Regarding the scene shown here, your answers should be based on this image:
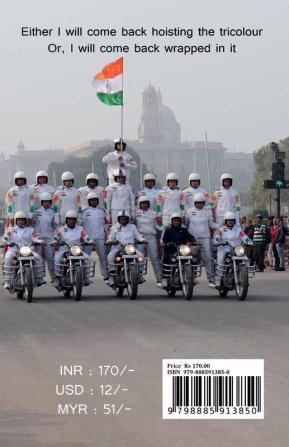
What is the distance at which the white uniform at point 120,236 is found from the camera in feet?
72.1

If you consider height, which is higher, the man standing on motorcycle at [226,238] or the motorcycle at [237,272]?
the man standing on motorcycle at [226,238]

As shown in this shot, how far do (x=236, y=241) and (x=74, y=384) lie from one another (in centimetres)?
1226

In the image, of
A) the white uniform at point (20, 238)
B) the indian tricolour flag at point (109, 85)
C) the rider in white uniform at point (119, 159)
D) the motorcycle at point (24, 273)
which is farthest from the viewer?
the indian tricolour flag at point (109, 85)

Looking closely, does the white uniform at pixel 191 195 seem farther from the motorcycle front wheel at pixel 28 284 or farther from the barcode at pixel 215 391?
the barcode at pixel 215 391

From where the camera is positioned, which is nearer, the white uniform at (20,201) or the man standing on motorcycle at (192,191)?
the man standing on motorcycle at (192,191)

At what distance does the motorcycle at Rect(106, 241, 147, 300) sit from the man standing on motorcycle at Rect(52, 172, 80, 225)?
1508mm

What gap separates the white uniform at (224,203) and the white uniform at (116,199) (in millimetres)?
1612

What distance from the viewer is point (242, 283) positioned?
21.0m

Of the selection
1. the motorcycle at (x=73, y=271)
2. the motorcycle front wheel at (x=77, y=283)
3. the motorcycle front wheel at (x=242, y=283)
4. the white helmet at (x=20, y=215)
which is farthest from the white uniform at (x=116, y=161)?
the motorcycle front wheel at (x=242, y=283)

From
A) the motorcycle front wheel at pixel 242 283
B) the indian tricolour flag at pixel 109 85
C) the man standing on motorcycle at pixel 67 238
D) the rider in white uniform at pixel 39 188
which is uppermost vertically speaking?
the indian tricolour flag at pixel 109 85

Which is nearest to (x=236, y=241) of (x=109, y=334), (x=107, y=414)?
(x=109, y=334)

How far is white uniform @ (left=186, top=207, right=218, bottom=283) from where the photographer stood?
22.7 m

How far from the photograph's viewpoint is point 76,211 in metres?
22.8

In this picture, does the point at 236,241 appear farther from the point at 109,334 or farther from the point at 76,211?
the point at 109,334
